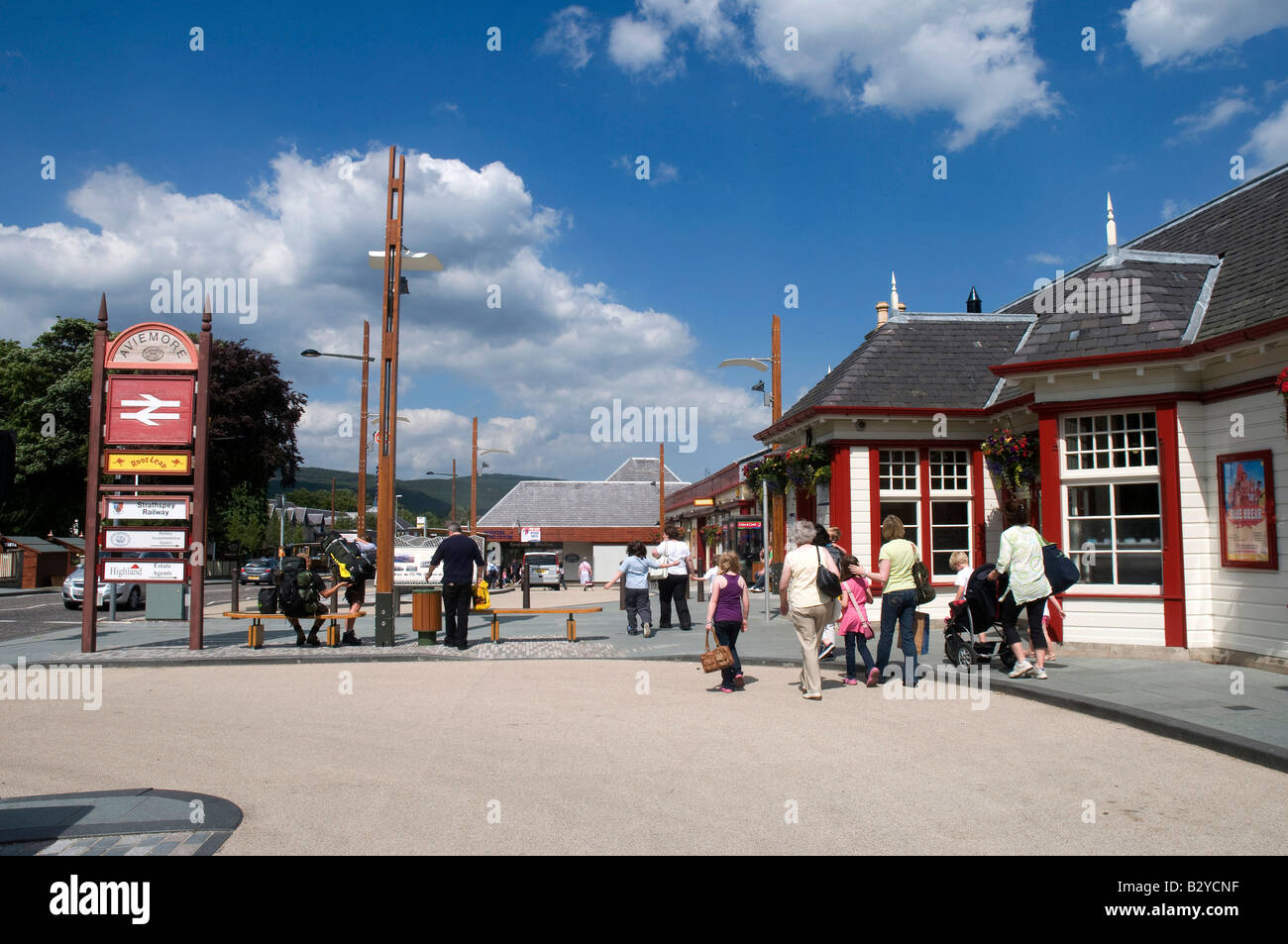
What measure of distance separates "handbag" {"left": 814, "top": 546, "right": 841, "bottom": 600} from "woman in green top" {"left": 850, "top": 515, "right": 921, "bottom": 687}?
92 cm

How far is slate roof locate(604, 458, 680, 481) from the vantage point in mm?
64125

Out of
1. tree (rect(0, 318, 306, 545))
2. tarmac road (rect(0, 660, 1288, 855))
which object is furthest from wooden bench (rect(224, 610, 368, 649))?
tree (rect(0, 318, 306, 545))

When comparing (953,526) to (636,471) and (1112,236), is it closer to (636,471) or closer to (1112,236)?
(1112,236)

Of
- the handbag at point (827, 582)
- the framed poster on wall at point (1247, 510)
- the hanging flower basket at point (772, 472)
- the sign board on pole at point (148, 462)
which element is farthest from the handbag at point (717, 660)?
the hanging flower basket at point (772, 472)

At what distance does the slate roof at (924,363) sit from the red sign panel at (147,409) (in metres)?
10.1

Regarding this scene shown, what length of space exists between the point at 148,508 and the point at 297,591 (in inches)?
96.8

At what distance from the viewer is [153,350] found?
1423 cm

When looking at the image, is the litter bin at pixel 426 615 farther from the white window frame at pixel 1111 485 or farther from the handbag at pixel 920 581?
the white window frame at pixel 1111 485

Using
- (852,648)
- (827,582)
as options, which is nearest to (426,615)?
(852,648)

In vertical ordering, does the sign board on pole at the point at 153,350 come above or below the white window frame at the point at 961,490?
above

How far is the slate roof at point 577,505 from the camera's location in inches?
2336

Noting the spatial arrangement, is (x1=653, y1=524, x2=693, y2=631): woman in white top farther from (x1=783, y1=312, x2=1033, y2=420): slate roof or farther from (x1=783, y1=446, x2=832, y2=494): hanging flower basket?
(x1=783, y1=312, x2=1033, y2=420): slate roof

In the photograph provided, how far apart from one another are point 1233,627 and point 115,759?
37.5ft
